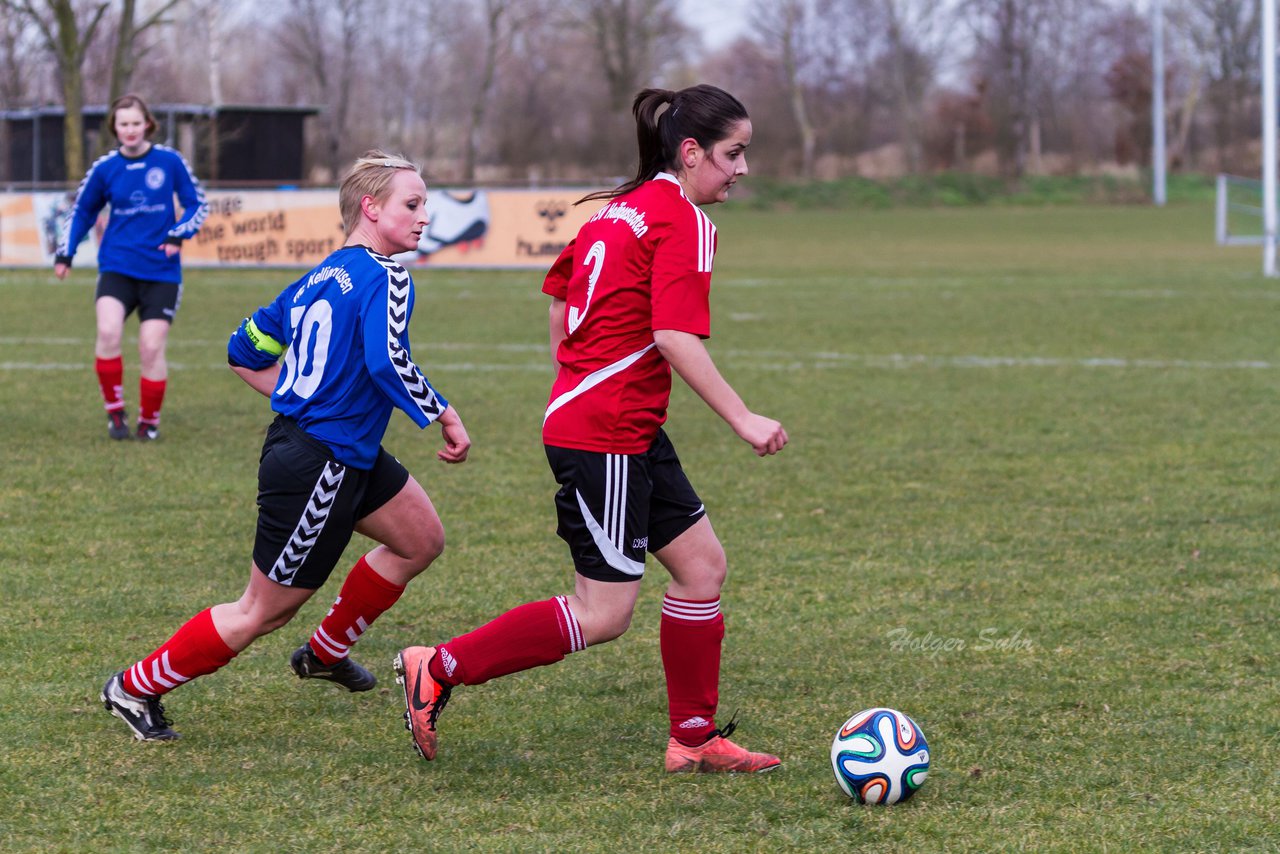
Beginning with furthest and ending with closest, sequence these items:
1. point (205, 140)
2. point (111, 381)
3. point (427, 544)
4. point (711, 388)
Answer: point (205, 140) < point (111, 381) < point (427, 544) < point (711, 388)

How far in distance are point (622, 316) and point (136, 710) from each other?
5.49ft

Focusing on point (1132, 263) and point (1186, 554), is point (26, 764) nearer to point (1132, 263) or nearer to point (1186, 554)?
point (1186, 554)

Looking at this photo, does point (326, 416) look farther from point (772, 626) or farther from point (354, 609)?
point (772, 626)

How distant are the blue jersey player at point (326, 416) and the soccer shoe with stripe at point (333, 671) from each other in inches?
17.7

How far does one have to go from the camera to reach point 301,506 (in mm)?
3820

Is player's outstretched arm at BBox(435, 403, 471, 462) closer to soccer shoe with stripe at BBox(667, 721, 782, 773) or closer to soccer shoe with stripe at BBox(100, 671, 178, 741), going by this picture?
soccer shoe with stripe at BBox(667, 721, 782, 773)

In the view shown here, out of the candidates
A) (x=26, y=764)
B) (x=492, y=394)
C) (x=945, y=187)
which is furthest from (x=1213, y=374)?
(x=945, y=187)

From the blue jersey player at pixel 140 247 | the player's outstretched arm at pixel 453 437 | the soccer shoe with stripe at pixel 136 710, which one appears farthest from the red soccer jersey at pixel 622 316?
the blue jersey player at pixel 140 247

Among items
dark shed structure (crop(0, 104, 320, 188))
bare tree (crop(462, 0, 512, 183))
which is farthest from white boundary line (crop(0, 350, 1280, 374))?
bare tree (crop(462, 0, 512, 183))

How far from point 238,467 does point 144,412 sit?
3.91 ft

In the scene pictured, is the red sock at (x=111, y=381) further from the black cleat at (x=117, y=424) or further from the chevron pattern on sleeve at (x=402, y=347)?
the chevron pattern on sleeve at (x=402, y=347)

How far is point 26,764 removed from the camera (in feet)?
12.6

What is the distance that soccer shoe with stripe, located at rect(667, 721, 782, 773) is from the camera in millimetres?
3857

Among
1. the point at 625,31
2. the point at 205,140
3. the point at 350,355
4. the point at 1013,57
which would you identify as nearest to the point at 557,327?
the point at 350,355
